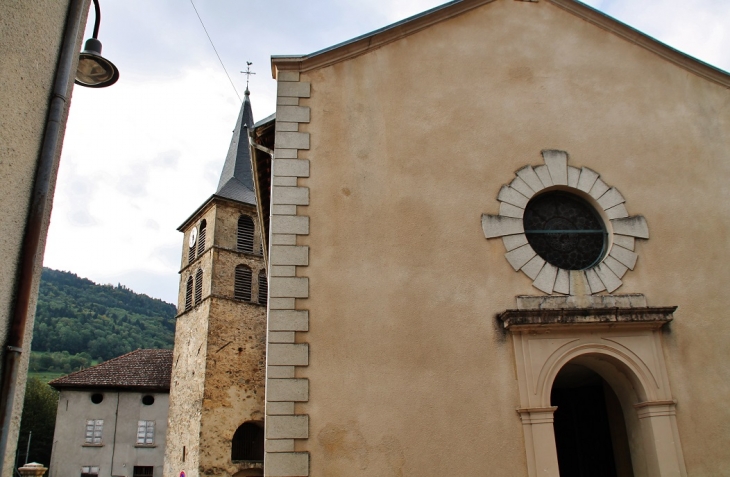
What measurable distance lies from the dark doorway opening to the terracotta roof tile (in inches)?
1091

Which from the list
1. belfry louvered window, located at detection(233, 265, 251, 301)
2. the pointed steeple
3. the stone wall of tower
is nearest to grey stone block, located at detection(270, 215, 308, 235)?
the stone wall of tower

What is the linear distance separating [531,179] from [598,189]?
89cm

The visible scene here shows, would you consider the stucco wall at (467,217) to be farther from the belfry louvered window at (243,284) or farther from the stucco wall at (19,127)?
the belfry louvered window at (243,284)

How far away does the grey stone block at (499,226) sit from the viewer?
7.59 meters

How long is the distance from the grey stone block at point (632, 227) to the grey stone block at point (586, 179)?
55 cm

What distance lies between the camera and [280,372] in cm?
664

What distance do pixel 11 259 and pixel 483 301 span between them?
5.05 m

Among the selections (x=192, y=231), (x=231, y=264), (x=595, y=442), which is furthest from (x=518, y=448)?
(x=192, y=231)

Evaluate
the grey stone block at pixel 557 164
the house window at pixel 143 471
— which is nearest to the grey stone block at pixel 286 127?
the grey stone block at pixel 557 164

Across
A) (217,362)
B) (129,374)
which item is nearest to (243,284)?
(217,362)

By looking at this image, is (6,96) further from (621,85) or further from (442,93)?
(621,85)

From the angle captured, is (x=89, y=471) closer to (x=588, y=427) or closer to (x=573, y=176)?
(x=588, y=427)

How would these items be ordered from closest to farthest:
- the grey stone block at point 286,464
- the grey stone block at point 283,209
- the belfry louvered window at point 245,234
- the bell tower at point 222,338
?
the grey stone block at point 286,464, the grey stone block at point 283,209, the bell tower at point 222,338, the belfry louvered window at point 245,234

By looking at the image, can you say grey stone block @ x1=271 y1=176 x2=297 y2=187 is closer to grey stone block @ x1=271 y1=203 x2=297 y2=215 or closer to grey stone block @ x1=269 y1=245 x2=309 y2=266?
grey stone block @ x1=271 y1=203 x2=297 y2=215
